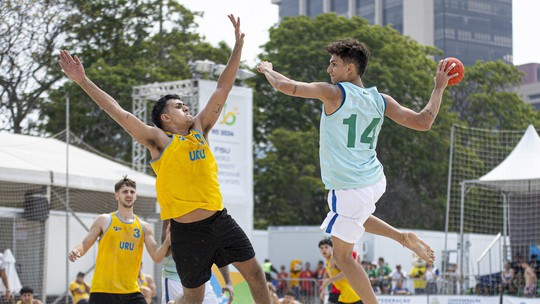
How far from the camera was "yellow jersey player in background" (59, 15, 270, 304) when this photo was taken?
22.5 ft

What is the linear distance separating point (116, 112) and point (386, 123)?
118ft

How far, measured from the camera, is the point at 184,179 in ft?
22.6

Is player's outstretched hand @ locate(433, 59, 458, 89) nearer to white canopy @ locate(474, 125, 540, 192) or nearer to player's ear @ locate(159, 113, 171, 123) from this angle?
player's ear @ locate(159, 113, 171, 123)

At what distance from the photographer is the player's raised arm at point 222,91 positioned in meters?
7.15

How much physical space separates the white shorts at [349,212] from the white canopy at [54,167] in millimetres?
12159

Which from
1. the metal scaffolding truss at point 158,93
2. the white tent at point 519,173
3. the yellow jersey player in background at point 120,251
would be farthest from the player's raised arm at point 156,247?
the white tent at point 519,173

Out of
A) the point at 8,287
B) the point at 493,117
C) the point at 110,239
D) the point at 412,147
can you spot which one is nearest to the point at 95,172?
the point at 8,287

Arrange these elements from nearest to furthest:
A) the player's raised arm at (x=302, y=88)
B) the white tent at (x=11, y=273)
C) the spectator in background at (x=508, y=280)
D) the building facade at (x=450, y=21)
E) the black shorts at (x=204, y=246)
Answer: the player's raised arm at (x=302, y=88)
the black shorts at (x=204, y=246)
the white tent at (x=11, y=273)
the spectator in background at (x=508, y=280)
the building facade at (x=450, y=21)

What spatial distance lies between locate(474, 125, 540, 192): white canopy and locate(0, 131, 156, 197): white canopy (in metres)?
9.34

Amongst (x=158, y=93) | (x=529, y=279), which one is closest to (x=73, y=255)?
(x=529, y=279)

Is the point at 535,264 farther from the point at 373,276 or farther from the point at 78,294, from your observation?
the point at 78,294

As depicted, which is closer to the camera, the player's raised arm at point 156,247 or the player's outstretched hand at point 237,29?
the player's outstretched hand at point 237,29

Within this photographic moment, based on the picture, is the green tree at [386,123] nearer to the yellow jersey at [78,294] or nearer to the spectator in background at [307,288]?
the spectator in background at [307,288]

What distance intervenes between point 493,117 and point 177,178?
1731 inches
